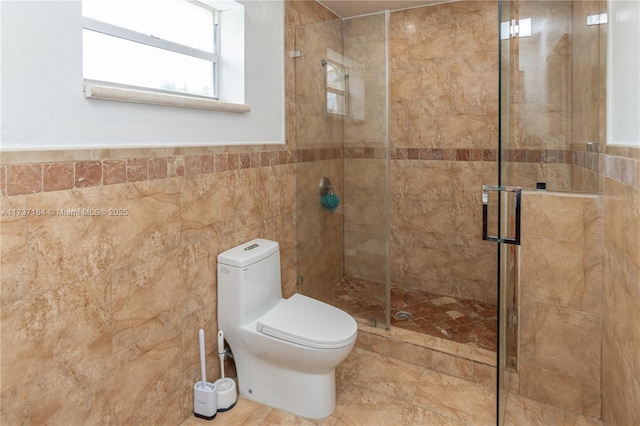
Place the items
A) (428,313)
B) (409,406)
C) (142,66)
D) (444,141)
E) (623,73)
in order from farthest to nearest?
(444,141) < (428,313) < (409,406) < (142,66) < (623,73)

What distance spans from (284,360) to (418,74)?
2.40 metres

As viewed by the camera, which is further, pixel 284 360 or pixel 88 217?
pixel 284 360

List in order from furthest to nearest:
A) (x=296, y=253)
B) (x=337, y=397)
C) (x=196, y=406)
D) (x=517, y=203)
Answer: (x=296, y=253) → (x=337, y=397) → (x=196, y=406) → (x=517, y=203)

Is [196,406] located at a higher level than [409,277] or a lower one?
lower

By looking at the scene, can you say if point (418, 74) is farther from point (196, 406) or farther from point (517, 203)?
point (196, 406)

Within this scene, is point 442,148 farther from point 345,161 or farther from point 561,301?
point 561,301

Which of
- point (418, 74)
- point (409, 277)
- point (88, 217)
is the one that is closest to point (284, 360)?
point (88, 217)

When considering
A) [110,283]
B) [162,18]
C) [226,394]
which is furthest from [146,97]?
[226,394]

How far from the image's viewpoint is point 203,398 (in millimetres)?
1923

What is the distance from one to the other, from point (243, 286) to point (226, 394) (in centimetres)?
54

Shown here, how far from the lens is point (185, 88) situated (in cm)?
204

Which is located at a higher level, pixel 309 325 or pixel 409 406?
pixel 309 325

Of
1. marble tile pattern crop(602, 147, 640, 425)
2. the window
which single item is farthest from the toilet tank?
marble tile pattern crop(602, 147, 640, 425)

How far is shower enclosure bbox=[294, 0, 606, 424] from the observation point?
194 cm
